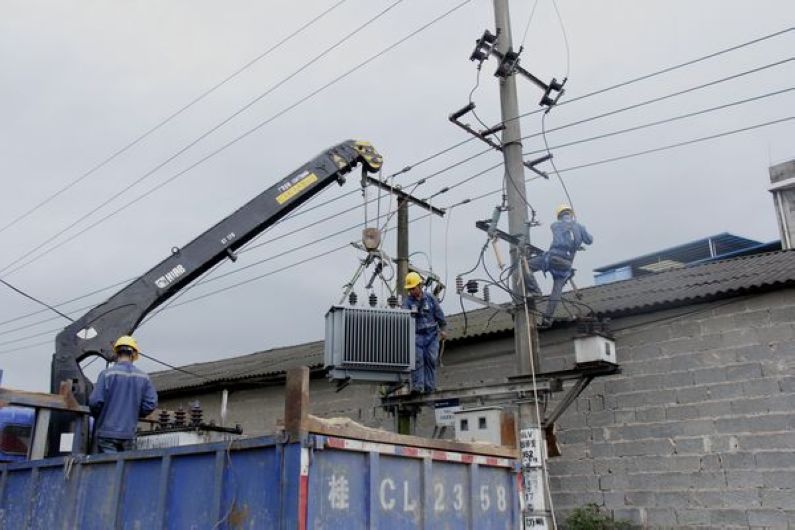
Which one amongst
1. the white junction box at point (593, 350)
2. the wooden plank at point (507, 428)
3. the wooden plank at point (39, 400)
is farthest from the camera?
the white junction box at point (593, 350)

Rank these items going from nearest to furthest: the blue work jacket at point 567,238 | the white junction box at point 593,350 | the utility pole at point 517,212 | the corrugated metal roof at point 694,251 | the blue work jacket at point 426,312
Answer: the white junction box at point 593,350 → the utility pole at point 517,212 → the blue work jacket at point 567,238 → the blue work jacket at point 426,312 → the corrugated metal roof at point 694,251

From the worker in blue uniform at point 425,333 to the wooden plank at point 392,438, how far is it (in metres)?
2.98

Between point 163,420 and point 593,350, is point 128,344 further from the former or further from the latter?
point 593,350

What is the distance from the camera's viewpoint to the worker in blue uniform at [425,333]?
373 inches

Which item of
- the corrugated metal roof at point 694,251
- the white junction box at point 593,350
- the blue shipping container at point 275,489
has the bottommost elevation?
the blue shipping container at point 275,489

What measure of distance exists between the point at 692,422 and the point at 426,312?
369 centimetres

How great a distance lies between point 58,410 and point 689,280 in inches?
346

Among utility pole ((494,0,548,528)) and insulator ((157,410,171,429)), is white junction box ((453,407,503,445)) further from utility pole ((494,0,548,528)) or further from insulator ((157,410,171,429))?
insulator ((157,410,171,429))

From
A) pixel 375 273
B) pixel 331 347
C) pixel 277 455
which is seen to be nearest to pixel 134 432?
pixel 331 347

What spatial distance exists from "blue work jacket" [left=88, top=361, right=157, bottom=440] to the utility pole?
3.93 m

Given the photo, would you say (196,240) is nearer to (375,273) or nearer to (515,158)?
(375,273)

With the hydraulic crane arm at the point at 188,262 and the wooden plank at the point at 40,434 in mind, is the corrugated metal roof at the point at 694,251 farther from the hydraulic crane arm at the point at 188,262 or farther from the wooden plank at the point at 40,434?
the wooden plank at the point at 40,434

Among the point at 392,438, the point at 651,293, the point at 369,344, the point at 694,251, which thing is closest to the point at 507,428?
the point at 369,344

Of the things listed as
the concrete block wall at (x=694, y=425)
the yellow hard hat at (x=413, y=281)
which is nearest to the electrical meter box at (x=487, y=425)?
the yellow hard hat at (x=413, y=281)
